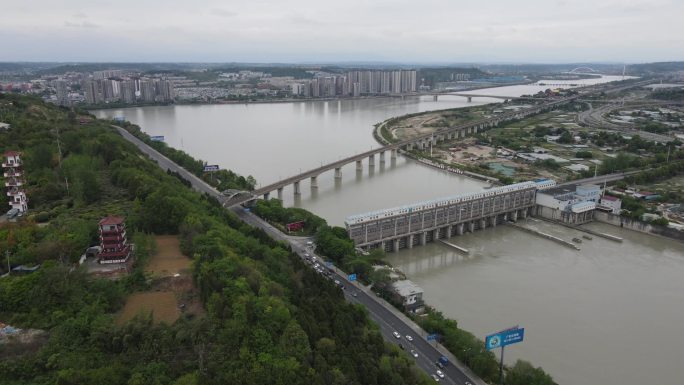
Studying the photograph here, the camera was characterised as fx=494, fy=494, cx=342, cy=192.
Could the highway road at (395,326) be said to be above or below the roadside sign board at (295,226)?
below

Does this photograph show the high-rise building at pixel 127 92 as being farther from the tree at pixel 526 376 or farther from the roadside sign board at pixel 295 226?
the tree at pixel 526 376

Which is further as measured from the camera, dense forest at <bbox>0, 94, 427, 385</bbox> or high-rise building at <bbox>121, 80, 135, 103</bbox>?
high-rise building at <bbox>121, 80, 135, 103</bbox>

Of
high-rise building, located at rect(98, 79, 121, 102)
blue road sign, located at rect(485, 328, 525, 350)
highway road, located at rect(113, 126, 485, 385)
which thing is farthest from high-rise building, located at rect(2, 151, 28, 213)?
high-rise building, located at rect(98, 79, 121, 102)

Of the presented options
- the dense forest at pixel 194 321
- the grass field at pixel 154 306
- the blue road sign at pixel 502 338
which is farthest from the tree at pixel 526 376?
the grass field at pixel 154 306

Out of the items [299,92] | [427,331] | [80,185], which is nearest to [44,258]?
[80,185]

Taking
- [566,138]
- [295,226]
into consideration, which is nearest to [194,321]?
[295,226]

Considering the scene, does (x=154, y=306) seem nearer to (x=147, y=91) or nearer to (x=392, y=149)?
(x=392, y=149)

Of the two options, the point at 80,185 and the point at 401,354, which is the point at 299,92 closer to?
the point at 80,185

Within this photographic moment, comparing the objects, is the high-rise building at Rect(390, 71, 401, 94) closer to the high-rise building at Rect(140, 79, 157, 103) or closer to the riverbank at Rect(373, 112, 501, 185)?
the high-rise building at Rect(140, 79, 157, 103)
